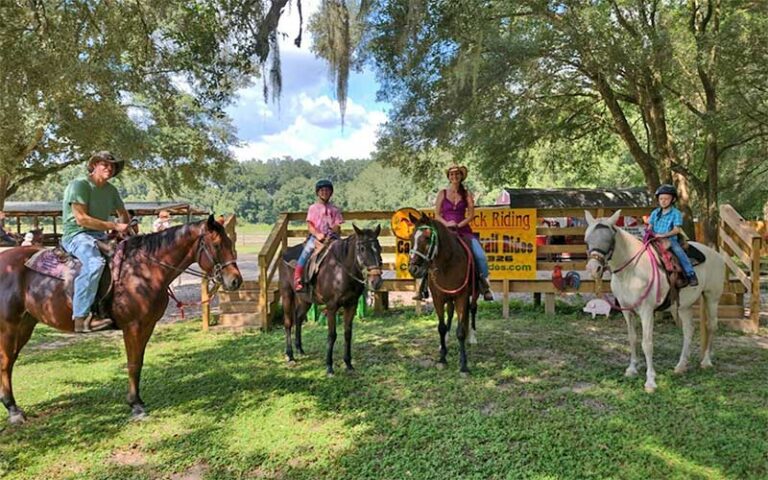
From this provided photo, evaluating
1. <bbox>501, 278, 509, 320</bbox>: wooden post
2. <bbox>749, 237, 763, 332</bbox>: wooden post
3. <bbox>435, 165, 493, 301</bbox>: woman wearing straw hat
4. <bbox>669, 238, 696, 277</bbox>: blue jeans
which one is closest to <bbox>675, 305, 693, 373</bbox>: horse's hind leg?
<bbox>669, 238, 696, 277</bbox>: blue jeans

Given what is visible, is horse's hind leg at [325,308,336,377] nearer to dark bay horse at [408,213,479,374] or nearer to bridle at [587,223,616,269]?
dark bay horse at [408,213,479,374]

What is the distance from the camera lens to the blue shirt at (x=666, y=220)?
523 centimetres

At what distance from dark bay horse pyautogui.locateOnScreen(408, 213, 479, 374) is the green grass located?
54cm

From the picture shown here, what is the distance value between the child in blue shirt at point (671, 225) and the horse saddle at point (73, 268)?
213 inches

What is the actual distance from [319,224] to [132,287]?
2.25m

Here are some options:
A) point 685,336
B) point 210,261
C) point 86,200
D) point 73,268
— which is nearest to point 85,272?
point 73,268

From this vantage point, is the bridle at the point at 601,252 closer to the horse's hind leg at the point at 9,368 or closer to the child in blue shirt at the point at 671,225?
the child in blue shirt at the point at 671,225

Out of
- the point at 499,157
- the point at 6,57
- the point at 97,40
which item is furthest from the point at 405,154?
the point at 6,57

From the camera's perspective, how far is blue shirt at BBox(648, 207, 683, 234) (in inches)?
206

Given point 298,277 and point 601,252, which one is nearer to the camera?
point 601,252

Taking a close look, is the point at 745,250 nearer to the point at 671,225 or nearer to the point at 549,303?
the point at 549,303

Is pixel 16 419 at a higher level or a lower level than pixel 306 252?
lower

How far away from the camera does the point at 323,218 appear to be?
5.95m

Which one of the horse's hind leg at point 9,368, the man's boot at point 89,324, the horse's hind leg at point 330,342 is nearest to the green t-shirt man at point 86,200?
the man's boot at point 89,324
